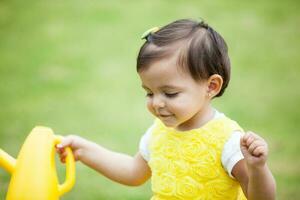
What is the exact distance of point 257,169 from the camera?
1665mm

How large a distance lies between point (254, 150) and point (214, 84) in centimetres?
35

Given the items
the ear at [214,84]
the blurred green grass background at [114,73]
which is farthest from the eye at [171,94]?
the blurred green grass background at [114,73]

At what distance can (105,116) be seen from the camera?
4008 millimetres

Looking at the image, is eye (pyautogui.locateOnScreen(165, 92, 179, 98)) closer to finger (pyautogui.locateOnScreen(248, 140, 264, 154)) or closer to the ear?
the ear

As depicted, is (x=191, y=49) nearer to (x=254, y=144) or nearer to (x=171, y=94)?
(x=171, y=94)

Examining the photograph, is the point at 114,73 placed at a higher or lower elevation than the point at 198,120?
higher

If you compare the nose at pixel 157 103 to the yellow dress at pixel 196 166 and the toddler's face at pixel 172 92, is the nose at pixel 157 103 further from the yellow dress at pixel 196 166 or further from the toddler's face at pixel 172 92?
the yellow dress at pixel 196 166

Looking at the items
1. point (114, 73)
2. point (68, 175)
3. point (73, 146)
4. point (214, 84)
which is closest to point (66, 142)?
point (73, 146)

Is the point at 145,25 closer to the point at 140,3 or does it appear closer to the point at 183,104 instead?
the point at 140,3

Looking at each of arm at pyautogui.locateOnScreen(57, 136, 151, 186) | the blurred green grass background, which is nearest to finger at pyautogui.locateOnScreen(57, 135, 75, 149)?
arm at pyautogui.locateOnScreen(57, 136, 151, 186)

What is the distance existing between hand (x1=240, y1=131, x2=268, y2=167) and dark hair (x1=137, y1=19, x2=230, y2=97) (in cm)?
30

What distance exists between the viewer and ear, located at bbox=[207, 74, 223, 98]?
74.1 inches

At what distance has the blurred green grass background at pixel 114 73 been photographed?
3.56 m

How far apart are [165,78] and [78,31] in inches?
160
